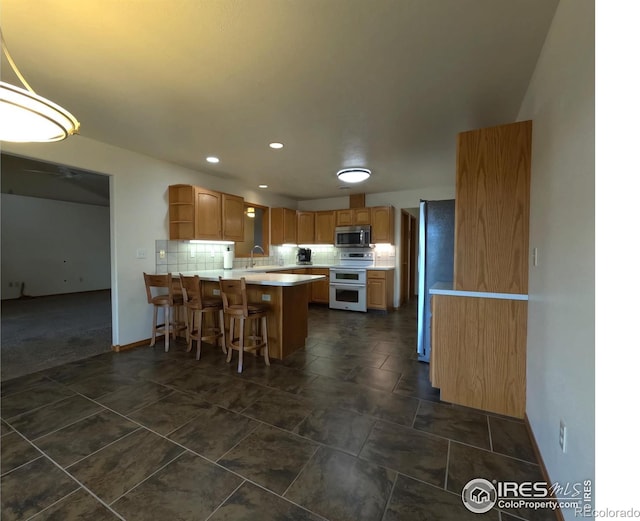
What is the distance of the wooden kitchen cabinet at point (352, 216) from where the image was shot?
19.3 feet

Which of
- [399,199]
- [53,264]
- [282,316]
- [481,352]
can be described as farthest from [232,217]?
[53,264]

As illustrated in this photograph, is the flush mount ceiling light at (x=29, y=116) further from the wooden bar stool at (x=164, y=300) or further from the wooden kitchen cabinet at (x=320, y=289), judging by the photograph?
the wooden kitchen cabinet at (x=320, y=289)

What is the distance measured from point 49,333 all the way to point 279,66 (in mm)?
5086

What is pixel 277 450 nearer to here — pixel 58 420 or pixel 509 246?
pixel 58 420

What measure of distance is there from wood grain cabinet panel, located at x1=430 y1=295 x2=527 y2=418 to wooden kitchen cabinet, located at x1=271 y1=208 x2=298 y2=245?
4.33 meters

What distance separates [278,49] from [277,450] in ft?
8.21

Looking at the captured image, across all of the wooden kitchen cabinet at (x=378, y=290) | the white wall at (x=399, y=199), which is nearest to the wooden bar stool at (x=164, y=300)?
the wooden kitchen cabinet at (x=378, y=290)

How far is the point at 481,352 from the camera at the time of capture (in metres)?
2.08

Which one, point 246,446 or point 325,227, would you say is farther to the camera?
point 325,227

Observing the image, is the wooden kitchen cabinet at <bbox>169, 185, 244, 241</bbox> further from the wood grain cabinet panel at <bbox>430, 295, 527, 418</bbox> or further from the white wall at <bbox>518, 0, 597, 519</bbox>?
the white wall at <bbox>518, 0, 597, 519</bbox>

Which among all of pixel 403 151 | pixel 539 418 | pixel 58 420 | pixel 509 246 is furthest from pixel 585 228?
pixel 58 420

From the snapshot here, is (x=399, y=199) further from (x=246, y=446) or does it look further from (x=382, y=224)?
(x=246, y=446)

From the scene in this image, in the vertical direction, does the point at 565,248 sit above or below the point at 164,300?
above

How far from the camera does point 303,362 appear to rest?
3.04 meters
